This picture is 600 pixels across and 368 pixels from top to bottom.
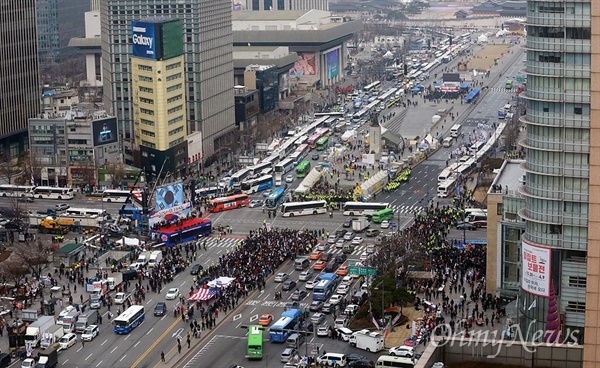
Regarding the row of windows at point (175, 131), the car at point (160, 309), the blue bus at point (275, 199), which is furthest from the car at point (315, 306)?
the row of windows at point (175, 131)

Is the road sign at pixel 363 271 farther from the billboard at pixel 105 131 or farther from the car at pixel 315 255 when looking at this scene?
the billboard at pixel 105 131

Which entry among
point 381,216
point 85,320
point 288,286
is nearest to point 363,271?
point 288,286

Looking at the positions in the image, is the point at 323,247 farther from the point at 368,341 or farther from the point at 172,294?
the point at 368,341

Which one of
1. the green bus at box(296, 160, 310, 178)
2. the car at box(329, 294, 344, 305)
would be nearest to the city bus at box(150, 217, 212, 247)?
the car at box(329, 294, 344, 305)

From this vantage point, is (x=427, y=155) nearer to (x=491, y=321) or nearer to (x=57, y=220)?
(x=57, y=220)

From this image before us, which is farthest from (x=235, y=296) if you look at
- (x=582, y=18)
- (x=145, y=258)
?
(x=582, y=18)

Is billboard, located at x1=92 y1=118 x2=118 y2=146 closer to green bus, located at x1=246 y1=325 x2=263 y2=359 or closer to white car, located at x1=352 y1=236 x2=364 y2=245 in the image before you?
white car, located at x1=352 y1=236 x2=364 y2=245
